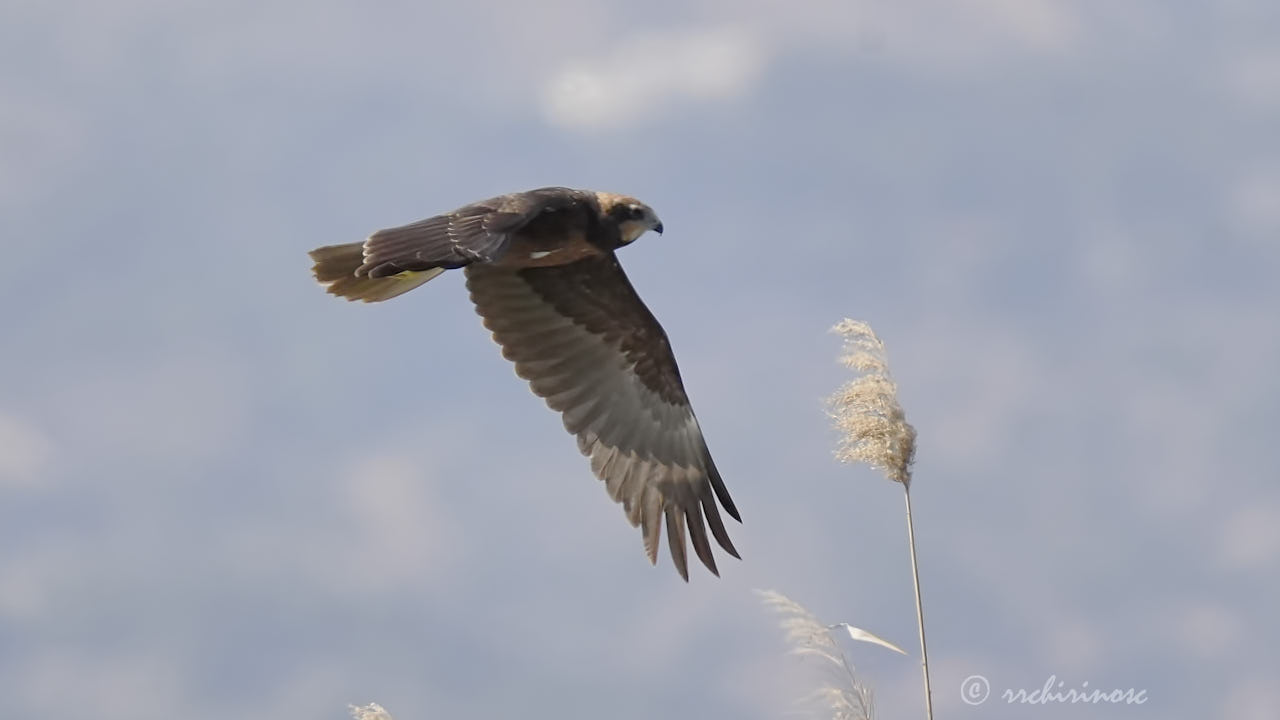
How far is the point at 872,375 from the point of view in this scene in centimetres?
522

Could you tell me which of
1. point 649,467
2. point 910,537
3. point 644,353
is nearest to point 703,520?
point 649,467

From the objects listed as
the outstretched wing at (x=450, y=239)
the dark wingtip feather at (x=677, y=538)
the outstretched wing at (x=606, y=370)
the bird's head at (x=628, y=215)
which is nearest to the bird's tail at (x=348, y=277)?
the outstretched wing at (x=606, y=370)

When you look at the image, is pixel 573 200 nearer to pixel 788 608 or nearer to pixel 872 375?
pixel 872 375

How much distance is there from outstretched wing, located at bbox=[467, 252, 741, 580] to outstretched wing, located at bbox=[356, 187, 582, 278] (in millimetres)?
1165

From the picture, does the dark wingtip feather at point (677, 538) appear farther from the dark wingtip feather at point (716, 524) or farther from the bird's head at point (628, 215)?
the bird's head at point (628, 215)

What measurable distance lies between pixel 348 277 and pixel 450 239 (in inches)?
59.1

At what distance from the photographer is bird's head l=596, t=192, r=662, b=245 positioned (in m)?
7.36

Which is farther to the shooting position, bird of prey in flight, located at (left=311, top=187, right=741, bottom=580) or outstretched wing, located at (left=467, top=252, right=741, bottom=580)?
outstretched wing, located at (left=467, top=252, right=741, bottom=580)

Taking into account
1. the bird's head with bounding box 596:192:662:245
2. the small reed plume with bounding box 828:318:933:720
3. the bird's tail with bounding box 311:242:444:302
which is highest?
the bird's head with bounding box 596:192:662:245

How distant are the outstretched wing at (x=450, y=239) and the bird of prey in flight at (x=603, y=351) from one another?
0.71m

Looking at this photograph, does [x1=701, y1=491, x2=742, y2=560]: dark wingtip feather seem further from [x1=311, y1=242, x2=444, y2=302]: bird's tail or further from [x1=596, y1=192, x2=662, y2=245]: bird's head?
[x1=311, y1=242, x2=444, y2=302]: bird's tail

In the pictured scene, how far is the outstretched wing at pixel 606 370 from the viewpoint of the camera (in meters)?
7.67

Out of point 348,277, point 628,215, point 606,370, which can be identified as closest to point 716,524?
point 606,370

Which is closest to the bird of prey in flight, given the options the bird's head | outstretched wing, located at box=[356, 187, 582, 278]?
the bird's head
